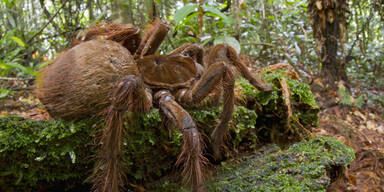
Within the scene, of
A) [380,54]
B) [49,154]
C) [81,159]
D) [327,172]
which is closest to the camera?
[49,154]

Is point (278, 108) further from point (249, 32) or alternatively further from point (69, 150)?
point (249, 32)

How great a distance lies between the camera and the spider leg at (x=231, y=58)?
2.48 m

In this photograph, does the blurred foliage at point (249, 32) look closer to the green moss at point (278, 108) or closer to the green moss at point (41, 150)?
the green moss at point (278, 108)

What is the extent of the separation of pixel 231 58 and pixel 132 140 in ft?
3.84

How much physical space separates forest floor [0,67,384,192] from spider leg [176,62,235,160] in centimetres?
112

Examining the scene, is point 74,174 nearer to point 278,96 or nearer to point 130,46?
point 130,46

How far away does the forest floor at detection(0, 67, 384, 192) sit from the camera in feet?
8.55

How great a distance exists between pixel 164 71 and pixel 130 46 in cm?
41

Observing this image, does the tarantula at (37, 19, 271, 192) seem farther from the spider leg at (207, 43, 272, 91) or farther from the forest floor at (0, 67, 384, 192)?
the forest floor at (0, 67, 384, 192)

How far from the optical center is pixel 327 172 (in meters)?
2.22

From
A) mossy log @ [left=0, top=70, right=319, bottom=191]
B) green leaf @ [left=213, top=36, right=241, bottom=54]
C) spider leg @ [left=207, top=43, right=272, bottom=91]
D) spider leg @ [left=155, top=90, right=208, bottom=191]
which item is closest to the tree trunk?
green leaf @ [left=213, top=36, right=241, bottom=54]

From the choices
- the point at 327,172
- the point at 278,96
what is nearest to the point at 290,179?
the point at 327,172

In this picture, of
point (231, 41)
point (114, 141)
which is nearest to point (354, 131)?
point (231, 41)

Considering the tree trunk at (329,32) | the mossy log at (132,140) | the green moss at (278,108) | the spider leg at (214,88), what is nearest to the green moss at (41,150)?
the mossy log at (132,140)
